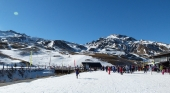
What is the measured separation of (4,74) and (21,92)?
1001 inches

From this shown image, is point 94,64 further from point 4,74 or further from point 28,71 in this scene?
point 4,74

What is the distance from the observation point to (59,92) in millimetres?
18250

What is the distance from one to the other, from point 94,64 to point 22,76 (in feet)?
178

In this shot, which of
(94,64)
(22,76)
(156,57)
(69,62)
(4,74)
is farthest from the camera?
(69,62)

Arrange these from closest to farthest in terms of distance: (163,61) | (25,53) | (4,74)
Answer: (4,74) → (163,61) → (25,53)

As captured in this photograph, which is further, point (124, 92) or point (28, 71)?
point (28, 71)

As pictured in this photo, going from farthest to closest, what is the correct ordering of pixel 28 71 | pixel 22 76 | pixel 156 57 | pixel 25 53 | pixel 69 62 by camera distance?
pixel 25 53
pixel 69 62
pixel 156 57
pixel 28 71
pixel 22 76

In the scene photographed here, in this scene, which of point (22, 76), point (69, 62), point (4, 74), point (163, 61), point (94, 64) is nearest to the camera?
point (4, 74)

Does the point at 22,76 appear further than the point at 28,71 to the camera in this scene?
No

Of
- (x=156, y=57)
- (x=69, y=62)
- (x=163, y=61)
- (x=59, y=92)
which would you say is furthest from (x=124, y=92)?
(x=69, y=62)

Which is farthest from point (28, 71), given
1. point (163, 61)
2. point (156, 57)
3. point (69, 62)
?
point (69, 62)

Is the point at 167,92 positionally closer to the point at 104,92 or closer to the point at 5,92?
the point at 104,92

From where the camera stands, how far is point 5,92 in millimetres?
18859

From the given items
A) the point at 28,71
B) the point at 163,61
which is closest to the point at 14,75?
the point at 28,71
